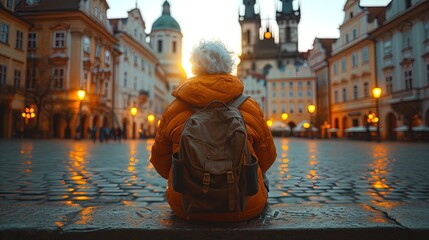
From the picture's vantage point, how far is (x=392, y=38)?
1478 inches

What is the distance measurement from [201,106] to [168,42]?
2752 inches

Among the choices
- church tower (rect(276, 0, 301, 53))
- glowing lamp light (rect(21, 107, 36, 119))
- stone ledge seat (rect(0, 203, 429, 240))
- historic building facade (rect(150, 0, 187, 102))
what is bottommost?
stone ledge seat (rect(0, 203, 429, 240))

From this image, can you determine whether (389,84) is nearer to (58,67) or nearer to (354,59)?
(354,59)

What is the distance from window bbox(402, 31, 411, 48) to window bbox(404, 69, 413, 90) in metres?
2.47

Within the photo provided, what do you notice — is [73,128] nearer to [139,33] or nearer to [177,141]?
[139,33]

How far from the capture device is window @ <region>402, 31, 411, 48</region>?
34875 millimetres

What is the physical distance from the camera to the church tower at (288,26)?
100438 mm

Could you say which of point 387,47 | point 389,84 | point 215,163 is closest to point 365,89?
point 389,84

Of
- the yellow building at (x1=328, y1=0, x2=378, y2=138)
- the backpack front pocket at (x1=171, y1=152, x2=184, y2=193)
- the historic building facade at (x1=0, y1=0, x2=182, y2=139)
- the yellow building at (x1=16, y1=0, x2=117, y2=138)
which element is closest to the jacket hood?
the backpack front pocket at (x1=171, y1=152, x2=184, y2=193)

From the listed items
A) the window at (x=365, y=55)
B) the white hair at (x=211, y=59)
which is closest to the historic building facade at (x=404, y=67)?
the window at (x=365, y=55)

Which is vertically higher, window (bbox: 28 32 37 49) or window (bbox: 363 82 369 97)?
window (bbox: 28 32 37 49)

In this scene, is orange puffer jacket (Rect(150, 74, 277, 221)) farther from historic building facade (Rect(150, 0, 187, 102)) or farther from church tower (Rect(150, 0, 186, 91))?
church tower (Rect(150, 0, 186, 91))

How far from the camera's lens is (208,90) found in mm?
2709

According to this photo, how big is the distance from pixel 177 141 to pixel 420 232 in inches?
78.3
